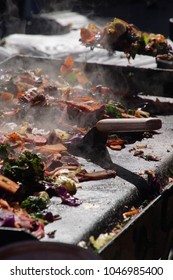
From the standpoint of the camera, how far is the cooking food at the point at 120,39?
8.11 metres

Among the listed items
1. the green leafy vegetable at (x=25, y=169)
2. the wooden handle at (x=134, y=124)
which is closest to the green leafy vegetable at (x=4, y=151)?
the green leafy vegetable at (x=25, y=169)

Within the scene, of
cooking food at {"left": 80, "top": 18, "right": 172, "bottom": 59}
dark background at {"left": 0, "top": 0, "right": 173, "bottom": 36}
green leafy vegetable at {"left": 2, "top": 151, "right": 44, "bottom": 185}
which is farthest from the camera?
dark background at {"left": 0, "top": 0, "right": 173, "bottom": 36}

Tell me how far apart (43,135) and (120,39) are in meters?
2.25

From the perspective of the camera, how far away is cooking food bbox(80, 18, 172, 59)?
8.11m

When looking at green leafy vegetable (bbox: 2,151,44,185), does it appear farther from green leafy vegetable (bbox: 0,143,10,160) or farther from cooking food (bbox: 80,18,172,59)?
cooking food (bbox: 80,18,172,59)

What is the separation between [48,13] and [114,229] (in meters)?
11.0

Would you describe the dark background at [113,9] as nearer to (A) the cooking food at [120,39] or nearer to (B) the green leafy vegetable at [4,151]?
(A) the cooking food at [120,39]

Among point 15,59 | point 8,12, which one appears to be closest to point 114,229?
point 15,59

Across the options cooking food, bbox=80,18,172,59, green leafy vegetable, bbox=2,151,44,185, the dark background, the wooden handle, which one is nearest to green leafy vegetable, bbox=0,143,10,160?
green leafy vegetable, bbox=2,151,44,185

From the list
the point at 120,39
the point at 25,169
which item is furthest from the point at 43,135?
the point at 120,39

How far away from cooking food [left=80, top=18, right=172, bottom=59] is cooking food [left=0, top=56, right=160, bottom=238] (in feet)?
1.31

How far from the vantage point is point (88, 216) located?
4953 mm

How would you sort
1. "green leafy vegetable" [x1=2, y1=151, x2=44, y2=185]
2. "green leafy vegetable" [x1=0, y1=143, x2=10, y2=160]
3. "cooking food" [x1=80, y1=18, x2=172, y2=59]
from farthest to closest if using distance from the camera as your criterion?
"cooking food" [x1=80, y1=18, x2=172, y2=59] < "green leafy vegetable" [x1=0, y1=143, x2=10, y2=160] < "green leafy vegetable" [x1=2, y1=151, x2=44, y2=185]

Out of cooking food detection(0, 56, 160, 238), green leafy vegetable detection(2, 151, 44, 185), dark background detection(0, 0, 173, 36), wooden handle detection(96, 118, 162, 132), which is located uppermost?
wooden handle detection(96, 118, 162, 132)
